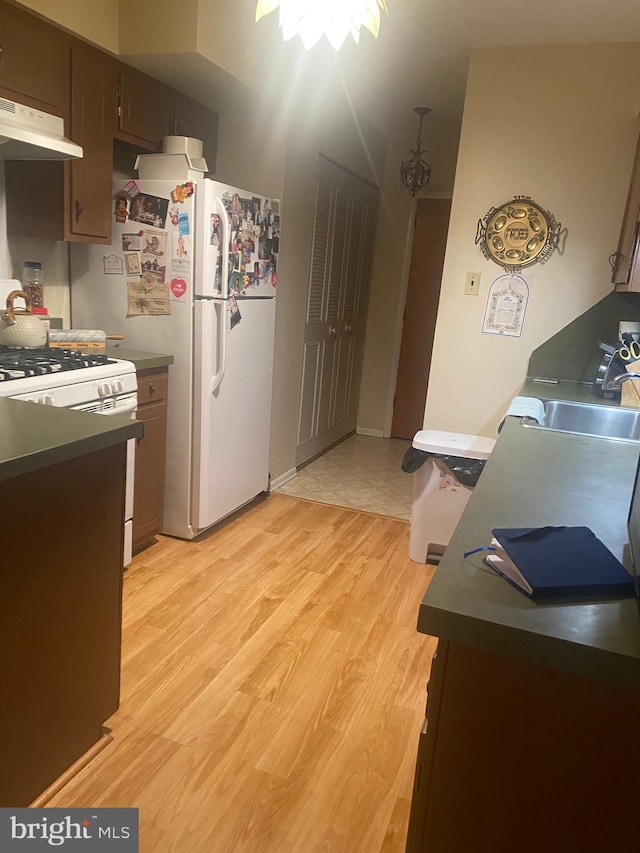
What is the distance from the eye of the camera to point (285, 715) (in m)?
1.87

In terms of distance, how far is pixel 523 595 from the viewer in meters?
0.88

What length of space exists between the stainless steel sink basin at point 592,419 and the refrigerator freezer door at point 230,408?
1448 millimetres

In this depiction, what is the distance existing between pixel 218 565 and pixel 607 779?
2165mm

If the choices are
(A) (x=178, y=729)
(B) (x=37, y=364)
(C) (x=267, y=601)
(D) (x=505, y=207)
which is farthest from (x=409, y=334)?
(A) (x=178, y=729)

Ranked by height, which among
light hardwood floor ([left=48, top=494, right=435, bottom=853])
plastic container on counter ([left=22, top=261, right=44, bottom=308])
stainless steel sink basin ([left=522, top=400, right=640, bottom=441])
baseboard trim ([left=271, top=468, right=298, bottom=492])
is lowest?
light hardwood floor ([left=48, top=494, right=435, bottom=853])

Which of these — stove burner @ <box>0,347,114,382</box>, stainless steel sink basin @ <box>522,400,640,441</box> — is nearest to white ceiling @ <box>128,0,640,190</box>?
stove burner @ <box>0,347,114,382</box>

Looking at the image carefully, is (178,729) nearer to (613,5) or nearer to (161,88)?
(161,88)

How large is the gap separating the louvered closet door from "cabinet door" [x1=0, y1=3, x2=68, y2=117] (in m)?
1.69

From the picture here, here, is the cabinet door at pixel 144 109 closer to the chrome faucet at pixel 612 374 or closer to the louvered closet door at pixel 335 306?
the louvered closet door at pixel 335 306

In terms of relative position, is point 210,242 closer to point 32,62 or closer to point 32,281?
point 32,281

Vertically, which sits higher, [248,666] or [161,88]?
[161,88]

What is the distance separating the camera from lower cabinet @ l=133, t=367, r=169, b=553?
2.68 meters

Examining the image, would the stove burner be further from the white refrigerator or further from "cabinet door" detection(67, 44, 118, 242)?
"cabinet door" detection(67, 44, 118, 242)

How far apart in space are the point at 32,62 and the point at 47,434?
170 centimetres
